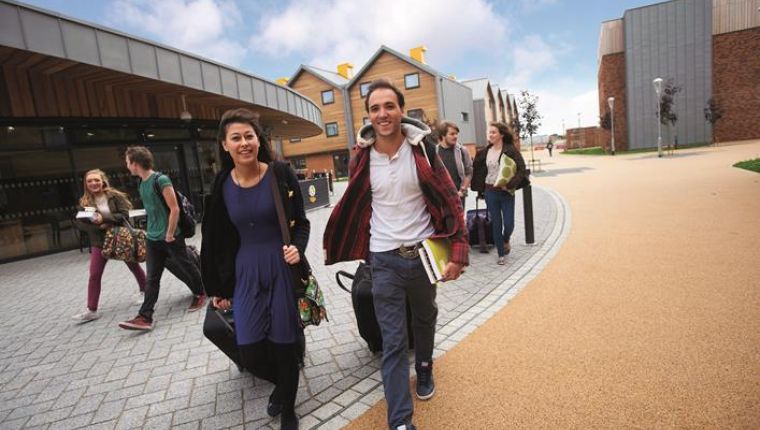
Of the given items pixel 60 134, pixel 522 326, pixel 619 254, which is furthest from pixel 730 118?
pixel 60 134

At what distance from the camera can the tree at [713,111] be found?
106ft

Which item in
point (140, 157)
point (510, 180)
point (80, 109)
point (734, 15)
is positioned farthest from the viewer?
point (734, 15)

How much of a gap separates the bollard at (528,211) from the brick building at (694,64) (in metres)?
34.2

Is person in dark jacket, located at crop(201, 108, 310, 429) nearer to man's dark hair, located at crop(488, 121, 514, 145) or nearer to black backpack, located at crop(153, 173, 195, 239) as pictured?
black backpack, located at crop(153, 173, 195, 239)

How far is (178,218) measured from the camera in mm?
4605

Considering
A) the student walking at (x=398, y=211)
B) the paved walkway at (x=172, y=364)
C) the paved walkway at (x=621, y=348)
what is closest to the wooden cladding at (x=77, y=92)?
the paved walkway at (x=172, y=364)

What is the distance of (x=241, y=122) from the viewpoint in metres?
2.47

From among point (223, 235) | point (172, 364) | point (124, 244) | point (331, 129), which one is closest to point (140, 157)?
point (124, 244)

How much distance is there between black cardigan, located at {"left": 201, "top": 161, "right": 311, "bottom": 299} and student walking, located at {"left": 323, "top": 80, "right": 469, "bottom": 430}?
36cm

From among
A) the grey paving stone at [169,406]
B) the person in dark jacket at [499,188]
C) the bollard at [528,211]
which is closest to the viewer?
the grey paving stone at [169,406]

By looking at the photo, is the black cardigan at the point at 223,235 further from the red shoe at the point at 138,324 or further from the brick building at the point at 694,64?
the brick building at the point at 694,64

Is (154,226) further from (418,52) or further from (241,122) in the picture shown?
(418,52)

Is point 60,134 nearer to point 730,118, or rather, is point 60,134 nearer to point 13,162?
point 13,162

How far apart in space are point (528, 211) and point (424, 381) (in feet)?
14.7
